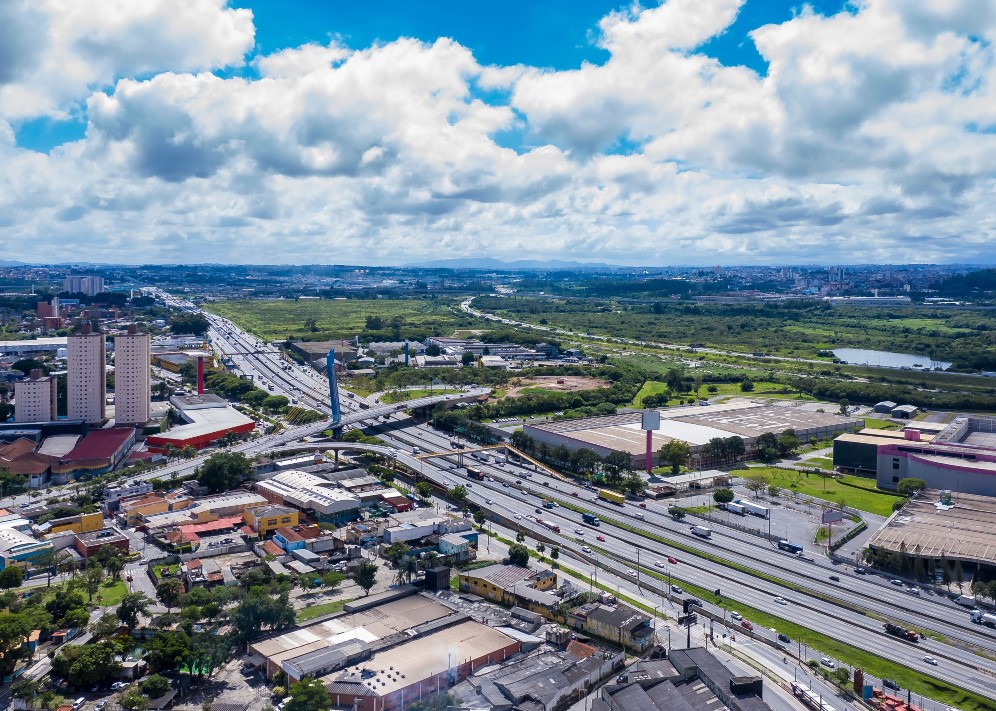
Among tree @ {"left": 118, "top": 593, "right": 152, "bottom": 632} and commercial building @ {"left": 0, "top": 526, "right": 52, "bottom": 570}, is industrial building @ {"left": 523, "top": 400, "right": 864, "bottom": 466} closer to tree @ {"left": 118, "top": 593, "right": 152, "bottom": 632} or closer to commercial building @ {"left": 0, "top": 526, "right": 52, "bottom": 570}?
tree @ {"left": 118, "top": 593, "right": 152, "bottom": 632}

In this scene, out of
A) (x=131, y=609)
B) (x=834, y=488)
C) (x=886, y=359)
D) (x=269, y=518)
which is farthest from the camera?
(x=886, y=359)

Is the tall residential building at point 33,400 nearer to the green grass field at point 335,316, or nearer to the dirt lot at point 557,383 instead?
the dirt lot at point 557,383

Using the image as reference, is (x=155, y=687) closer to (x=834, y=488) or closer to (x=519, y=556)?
(x=519, y=556)

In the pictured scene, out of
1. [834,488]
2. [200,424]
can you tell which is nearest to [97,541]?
[200,424]

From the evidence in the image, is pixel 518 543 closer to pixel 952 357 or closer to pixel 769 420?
pixel 769 420

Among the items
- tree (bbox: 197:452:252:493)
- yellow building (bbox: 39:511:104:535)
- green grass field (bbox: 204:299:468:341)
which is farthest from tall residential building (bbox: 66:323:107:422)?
green grass field (bbox: 204:299:468:341)

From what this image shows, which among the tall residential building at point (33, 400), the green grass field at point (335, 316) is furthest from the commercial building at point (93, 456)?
Answer: the green grass field at point (335, 316)
